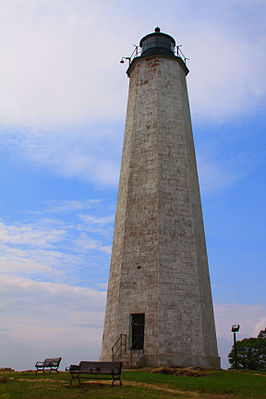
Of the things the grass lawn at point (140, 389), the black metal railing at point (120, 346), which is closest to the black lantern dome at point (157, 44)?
the black metal railing at point (120, 346)

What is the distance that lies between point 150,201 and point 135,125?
5411 mm

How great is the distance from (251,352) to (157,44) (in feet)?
92.3

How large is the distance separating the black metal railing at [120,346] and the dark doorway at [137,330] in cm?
45

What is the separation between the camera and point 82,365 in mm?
12031

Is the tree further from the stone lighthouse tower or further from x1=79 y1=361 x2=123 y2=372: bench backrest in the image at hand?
x1=79 y1=361 x2=123 y2=372: bench backrest

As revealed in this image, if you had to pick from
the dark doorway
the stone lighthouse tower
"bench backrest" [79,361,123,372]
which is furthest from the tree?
"bench backrest" [79,361,123,372]

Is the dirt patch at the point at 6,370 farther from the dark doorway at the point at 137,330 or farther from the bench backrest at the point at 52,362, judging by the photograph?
the dark doorway at the point at 137,330

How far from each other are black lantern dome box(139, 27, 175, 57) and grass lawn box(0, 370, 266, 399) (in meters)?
20.8

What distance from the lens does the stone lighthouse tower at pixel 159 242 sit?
18969mm

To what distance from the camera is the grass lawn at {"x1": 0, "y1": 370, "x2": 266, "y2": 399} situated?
9805 millimetres

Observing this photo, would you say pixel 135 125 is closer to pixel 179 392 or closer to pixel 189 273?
pixel 189 273

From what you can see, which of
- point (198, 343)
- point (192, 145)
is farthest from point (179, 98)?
point (198, 343)

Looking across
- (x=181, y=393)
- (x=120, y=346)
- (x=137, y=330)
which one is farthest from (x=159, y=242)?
(x=181, y=393)

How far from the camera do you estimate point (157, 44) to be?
27.0m
